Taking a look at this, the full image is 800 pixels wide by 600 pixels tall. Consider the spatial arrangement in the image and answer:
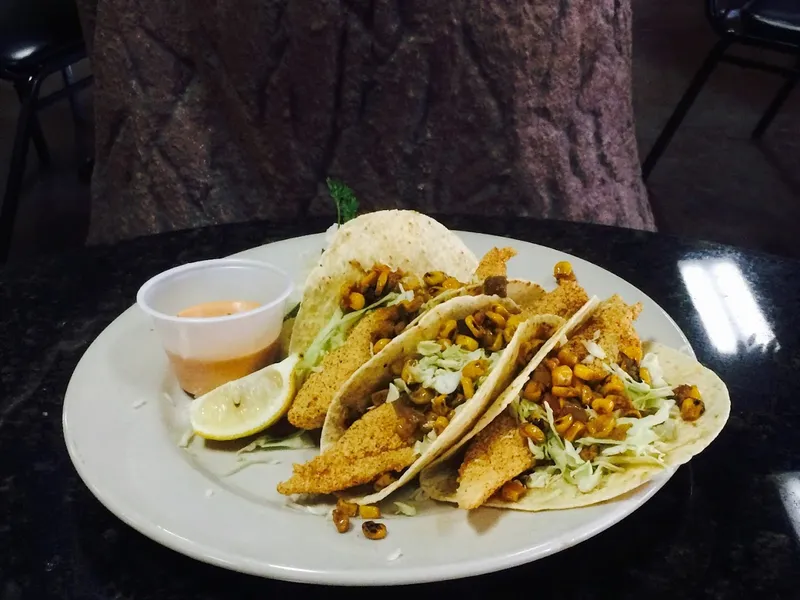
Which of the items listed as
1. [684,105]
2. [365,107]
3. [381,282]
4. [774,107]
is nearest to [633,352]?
[381,282]

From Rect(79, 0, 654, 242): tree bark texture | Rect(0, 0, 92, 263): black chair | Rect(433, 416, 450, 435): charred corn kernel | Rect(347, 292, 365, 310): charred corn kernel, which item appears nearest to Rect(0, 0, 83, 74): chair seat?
Rect(0, 0, 92, 263): black chair

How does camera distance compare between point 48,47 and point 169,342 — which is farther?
point 48,47

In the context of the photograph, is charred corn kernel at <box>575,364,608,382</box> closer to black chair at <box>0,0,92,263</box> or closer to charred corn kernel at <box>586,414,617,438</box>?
Result: charred corn kernel at <box>586,414,617,438</box>

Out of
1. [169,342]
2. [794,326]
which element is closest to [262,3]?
[169,342]

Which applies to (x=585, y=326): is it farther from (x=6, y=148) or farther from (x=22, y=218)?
(x=6, y=148)

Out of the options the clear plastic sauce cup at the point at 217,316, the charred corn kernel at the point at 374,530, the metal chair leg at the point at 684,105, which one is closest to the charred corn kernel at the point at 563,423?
the charred corn kernel at the point at 374,530
